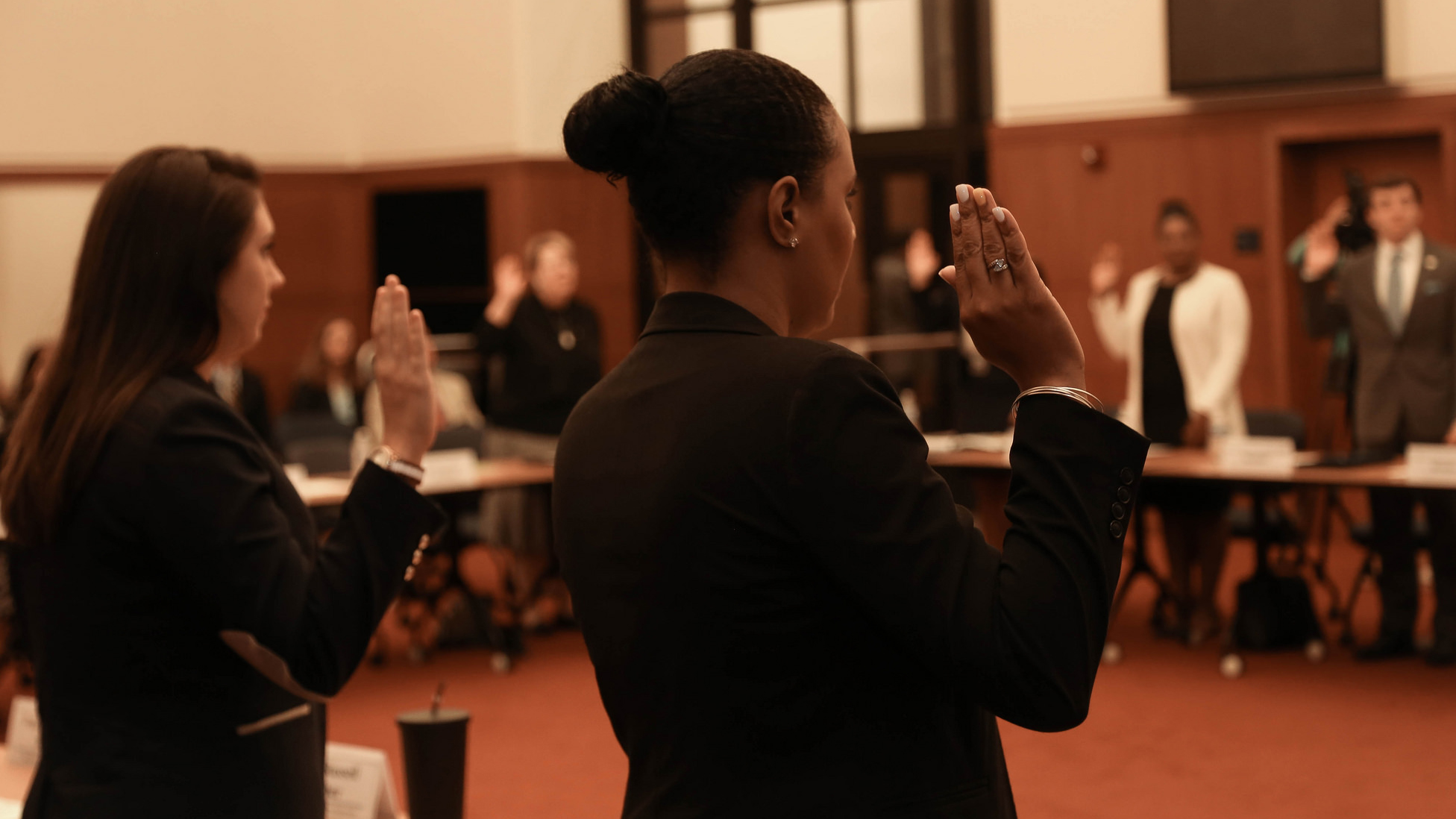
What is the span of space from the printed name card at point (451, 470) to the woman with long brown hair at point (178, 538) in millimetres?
4510

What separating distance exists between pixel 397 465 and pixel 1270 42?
8026 millimetres

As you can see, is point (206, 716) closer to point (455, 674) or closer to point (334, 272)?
point (455, 674)

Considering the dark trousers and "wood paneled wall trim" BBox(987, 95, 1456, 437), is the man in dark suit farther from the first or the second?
Answer: "wood paneled wall trim" BBox(987, 95, 1456, 437)

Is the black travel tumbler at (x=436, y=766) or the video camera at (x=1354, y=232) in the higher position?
the video camera at (x=1354, y=232)

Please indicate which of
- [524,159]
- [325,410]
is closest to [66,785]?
[325,410]

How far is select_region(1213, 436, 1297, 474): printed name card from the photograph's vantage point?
18.0ft

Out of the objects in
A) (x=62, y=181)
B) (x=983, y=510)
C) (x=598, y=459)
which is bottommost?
(x=983, y=510)

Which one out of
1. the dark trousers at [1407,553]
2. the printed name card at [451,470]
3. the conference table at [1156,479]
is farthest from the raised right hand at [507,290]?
the dark trousers at [1407,553]

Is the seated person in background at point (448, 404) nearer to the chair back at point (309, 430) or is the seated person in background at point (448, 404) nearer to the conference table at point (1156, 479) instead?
the chair back at point (309, 430)

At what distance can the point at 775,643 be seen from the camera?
108 cm

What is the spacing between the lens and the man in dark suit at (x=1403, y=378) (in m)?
5.54

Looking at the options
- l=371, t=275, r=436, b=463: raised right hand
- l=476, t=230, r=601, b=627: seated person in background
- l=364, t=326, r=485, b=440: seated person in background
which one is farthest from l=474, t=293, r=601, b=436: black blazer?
l=371, t=275, r=436, b=463: raised right hand

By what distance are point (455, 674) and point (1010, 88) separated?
5543mm

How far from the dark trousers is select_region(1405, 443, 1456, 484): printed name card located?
11.0 inches
